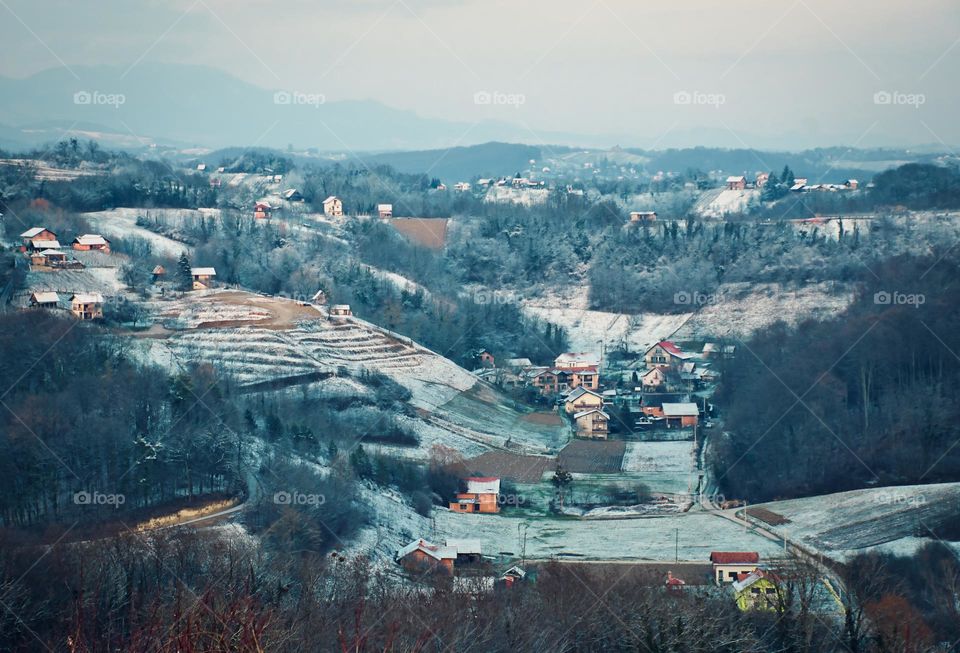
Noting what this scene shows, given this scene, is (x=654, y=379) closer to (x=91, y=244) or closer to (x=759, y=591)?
(x=91, y=244)

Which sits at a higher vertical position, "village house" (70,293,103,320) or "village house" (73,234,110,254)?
"village house" (73,234,110,254)

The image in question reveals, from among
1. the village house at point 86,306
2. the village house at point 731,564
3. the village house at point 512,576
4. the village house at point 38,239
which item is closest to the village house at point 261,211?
the village house at point 38,239

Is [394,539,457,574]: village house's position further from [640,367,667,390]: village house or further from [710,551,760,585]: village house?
A: [640,367,667,390]: village house

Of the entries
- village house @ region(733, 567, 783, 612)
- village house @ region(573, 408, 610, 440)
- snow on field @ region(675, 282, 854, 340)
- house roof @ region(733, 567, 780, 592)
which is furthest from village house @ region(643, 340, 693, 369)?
village house @ region(733, 567, 783, 612)

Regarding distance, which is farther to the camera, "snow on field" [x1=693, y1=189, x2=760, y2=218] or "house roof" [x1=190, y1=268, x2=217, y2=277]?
"snow on field" [x1=693, y1=189, x2=760, y2=218]

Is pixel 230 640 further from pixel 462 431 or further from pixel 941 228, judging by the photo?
pixel 941 228

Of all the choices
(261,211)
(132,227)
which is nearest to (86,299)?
(132,227)

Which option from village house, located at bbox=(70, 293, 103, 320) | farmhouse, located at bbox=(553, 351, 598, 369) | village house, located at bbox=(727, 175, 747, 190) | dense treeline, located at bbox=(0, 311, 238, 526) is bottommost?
farmhouse, located at bbox=(553, 351, 598, 369)
